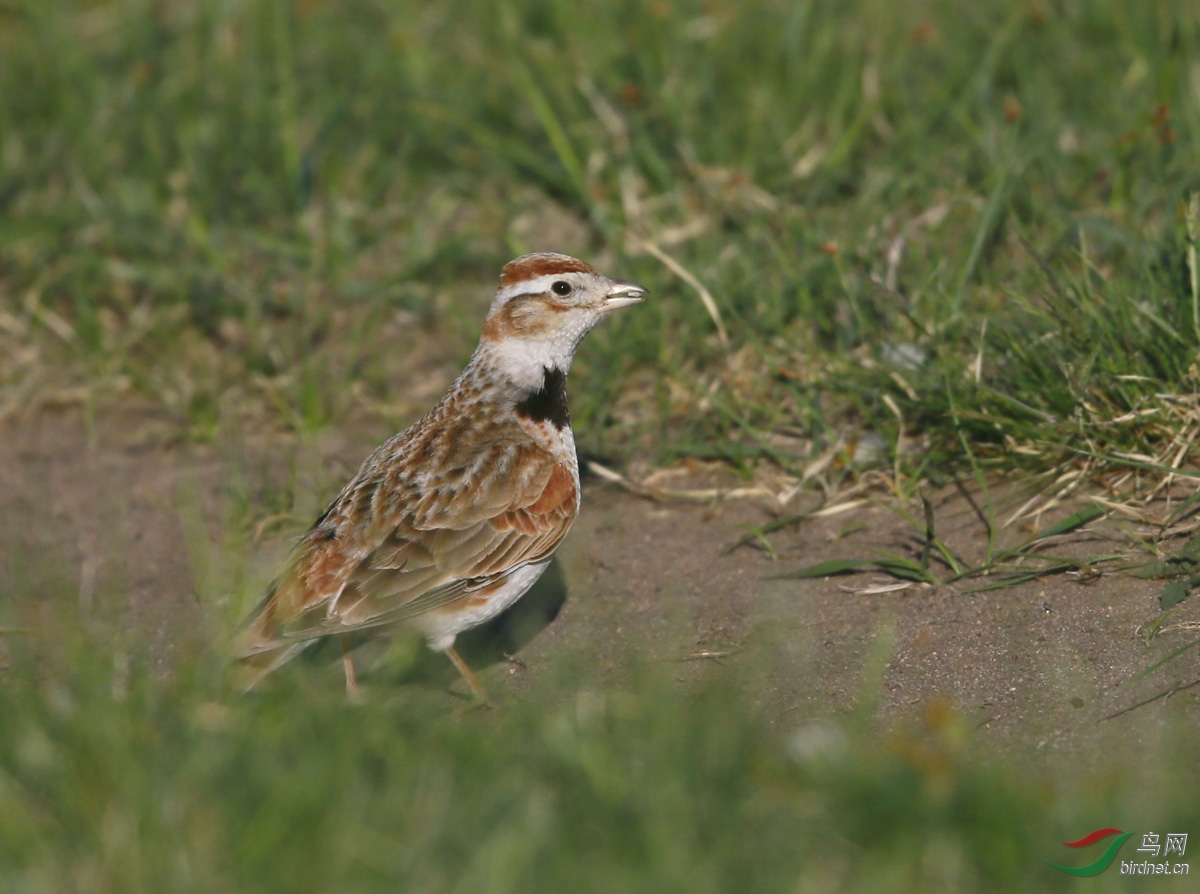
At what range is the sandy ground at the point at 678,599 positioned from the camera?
15.4ft

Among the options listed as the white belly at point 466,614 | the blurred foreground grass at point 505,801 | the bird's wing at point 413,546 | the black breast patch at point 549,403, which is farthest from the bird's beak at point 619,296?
Answer: the blurred foreground grass at point 505,801

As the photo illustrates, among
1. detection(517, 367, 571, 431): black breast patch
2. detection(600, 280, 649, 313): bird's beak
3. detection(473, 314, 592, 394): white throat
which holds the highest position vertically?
detection(600, 280, 649, 313): bird's beak

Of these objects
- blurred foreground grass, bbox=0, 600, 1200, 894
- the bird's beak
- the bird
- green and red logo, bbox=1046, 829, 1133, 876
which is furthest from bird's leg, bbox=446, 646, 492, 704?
green and red logo, bbox=1046, 829, 1133, 876

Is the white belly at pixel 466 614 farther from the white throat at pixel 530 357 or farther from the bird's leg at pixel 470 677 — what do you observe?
the white throat at pixel 530 357

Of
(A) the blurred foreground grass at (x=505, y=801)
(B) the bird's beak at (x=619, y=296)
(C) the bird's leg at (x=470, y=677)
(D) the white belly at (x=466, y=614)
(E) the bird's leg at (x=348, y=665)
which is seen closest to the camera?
(A) the blurred foreground grass at (x=505, y=801)

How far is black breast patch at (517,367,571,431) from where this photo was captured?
221 inches

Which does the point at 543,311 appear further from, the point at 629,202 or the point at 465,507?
the point at 629,202

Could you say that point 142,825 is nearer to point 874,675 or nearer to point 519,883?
point 519,883

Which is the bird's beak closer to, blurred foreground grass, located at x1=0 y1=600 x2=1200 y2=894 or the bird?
the bird

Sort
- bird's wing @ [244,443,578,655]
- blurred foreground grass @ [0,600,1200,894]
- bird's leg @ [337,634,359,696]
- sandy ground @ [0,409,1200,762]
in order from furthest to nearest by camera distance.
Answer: bird's leg @ [337,634,359,696], bird's wing @ [244,443,578,655], sandy ground @ [0,409,1200,762], blurred foreground grass @ [0,600,1200,894]

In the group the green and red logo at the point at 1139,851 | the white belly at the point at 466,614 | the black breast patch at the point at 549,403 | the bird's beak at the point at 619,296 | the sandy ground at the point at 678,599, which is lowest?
the sandy ground at the point at 678,599

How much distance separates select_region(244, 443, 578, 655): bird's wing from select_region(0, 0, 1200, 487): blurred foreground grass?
145 centimetres

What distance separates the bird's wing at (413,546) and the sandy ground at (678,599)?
0.21 metres

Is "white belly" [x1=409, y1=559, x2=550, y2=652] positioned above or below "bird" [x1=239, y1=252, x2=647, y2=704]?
below
